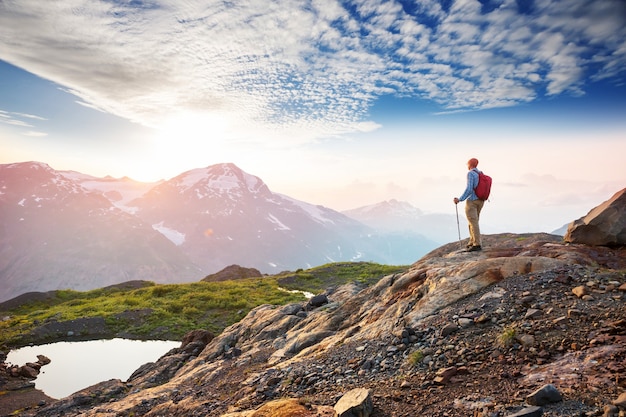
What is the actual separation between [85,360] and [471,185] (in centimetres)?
3392

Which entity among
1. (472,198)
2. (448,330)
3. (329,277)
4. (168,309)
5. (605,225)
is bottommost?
(168,309)

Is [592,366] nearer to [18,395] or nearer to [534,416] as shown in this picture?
[534,416]

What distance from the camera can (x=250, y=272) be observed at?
83.0 metres

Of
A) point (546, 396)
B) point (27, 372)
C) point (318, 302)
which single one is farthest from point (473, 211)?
point (27, 372)

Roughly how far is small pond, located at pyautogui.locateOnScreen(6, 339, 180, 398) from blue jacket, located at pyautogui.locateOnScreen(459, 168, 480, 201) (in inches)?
1044

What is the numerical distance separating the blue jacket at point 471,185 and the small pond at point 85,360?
1044 inches

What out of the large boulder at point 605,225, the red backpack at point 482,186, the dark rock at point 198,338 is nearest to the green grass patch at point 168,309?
the dark rock at point 198,338

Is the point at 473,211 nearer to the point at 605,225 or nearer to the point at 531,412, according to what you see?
the point at 605,225

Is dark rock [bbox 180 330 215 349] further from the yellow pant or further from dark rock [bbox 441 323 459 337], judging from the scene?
the yellow pant

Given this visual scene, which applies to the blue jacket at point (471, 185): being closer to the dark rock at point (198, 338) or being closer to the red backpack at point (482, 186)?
the red backpack at point (482, 186)

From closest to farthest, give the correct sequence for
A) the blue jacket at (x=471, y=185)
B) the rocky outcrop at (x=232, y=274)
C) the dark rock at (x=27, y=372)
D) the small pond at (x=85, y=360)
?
1. the blue jacket at (x=471, y=185)
2. the small pond at (x=85, y=360)
3. the dark rock at (x=27, y=372)
4. the rocky outcrop at (x=232, y=274)

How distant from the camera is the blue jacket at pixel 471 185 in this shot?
16.8 metres

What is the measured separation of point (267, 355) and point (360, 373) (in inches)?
302

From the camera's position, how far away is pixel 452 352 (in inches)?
397
